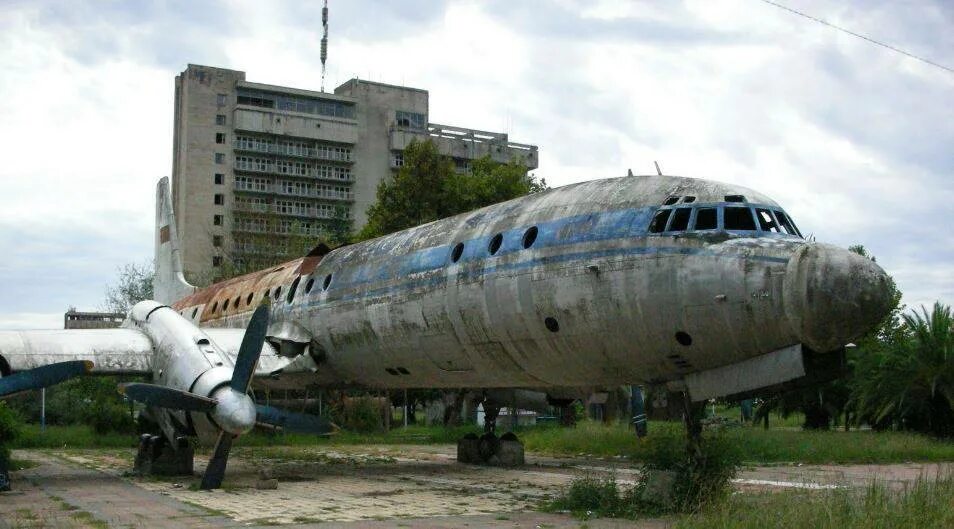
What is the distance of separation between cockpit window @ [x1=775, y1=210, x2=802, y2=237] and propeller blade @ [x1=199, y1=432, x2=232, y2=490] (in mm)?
8948

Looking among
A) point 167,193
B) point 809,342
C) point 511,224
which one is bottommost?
point 809,342

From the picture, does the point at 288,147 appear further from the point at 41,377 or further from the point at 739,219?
the point at 739,219

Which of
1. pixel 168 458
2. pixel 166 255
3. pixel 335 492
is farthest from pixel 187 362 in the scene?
pixel 166 255

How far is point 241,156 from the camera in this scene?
3999 inches

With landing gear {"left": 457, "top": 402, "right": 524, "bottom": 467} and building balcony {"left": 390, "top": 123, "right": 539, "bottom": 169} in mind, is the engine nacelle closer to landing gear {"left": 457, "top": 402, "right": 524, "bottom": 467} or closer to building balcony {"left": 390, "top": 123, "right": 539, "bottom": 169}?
landing gear {"left": 457, "top": 402, "right": 524, "bottom": 467}

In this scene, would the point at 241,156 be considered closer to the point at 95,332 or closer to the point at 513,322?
the point at 95,332

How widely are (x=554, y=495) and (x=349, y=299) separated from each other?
20.2 ft

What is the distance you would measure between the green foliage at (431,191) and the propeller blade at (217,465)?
88.7 feet

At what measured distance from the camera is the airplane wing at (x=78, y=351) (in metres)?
18.6

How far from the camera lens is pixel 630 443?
85.6ft

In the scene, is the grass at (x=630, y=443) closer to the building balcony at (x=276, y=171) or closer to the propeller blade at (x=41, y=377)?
the propeller blade at (x=41, y=377)

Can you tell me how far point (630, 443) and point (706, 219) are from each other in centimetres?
1439

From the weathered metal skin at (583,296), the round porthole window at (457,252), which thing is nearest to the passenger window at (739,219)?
the weathered metal skin at (583,296)

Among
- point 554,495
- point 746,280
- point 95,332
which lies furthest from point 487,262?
point 95,332
